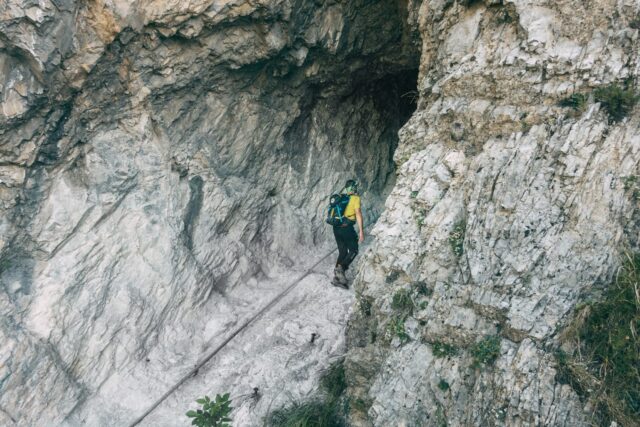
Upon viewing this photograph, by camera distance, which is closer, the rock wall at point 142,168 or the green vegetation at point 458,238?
the green vegetation at point 458,238

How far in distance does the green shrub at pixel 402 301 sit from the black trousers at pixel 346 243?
2805 mm

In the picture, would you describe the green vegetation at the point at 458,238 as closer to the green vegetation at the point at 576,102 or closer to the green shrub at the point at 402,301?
the green shrub at the point at 402,301

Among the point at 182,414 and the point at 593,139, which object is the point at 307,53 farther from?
the point at 182,414

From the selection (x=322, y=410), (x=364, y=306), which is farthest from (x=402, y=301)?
(x=322, y=410)

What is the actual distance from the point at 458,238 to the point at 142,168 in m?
4.68

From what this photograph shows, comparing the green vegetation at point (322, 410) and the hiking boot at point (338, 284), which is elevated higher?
the hiking boot at point (338, 284)

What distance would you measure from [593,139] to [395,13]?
4.77 metres

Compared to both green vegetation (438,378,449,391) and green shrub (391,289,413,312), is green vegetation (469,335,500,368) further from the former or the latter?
green shrub (391,289,413,312)

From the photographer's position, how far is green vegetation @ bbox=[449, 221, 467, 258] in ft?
17.5

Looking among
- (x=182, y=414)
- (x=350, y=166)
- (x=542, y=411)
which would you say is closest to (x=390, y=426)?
(x=542, y=411)

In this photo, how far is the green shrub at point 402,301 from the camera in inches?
220

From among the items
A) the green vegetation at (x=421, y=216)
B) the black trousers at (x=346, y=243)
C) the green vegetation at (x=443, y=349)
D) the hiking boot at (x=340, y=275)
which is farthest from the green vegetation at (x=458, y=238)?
the hiking boot at (x=340, y=275)

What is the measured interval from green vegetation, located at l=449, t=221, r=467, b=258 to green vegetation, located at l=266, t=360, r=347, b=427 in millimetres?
2371

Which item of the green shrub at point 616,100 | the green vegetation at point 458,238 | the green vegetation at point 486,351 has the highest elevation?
the green shrub at point 616,100
